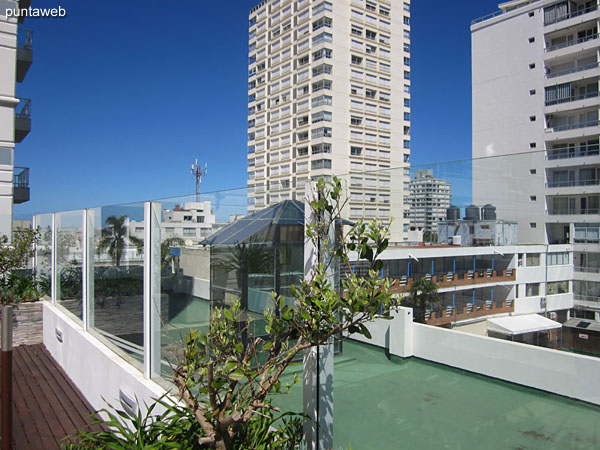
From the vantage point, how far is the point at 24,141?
13.5 m

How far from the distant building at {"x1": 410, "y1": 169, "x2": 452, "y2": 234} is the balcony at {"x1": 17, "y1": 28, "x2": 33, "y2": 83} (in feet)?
42.8

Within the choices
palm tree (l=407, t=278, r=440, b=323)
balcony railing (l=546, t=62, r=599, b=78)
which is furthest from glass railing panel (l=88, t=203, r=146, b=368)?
balcony railing (l=546, t=62, r=599, b=78)

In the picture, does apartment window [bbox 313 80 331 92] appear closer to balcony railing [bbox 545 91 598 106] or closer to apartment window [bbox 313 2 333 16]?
apartment window [bbox 313 2 333 16]

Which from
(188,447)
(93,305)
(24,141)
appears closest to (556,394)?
(188,447)

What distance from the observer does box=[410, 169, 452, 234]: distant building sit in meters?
2.12

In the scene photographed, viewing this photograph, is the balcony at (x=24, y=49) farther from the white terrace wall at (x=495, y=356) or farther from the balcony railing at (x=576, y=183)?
the balcony railing at (x=576, y=183)

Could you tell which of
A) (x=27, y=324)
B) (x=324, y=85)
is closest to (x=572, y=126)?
(x=324, y=85)

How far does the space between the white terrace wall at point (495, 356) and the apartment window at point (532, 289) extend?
Answer: 0.78ft

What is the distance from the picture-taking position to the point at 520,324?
1.86m

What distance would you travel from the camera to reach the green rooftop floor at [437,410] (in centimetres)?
165

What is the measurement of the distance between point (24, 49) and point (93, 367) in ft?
37.4

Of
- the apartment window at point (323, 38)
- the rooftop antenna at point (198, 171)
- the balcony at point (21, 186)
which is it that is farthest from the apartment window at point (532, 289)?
the apartment window at point (323, 38)

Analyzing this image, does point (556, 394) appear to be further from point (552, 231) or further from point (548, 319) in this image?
point (552, 231)

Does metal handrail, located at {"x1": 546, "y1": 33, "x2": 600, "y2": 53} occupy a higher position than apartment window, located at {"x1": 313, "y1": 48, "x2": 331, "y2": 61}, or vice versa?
apartment window, located at {"x1": 313, "y1": 48, "x2": 331, "y2": 61}
